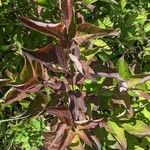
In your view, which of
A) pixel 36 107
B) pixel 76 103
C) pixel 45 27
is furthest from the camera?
pixel 36 107

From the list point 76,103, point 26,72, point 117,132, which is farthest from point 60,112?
point 117,132

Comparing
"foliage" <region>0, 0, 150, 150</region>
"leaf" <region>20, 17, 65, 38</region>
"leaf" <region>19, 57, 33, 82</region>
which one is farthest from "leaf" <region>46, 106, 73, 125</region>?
"leaf" <region>20, 17, 65, 38</region>

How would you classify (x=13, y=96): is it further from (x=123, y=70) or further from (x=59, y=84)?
(x=123, y=70)

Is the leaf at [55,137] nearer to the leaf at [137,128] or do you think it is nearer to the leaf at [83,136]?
the leaf at [83,136]

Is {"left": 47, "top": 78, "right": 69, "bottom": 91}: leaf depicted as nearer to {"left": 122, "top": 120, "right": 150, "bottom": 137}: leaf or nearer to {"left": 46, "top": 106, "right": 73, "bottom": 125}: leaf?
{"left": 46, "top": 106, "right": 73, "bottom": 125}: leaf

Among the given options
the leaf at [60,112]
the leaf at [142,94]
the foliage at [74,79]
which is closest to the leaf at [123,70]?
the foliage at [74,79]

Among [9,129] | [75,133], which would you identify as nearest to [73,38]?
[75,133]

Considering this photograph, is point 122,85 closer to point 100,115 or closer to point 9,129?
point 100,115
